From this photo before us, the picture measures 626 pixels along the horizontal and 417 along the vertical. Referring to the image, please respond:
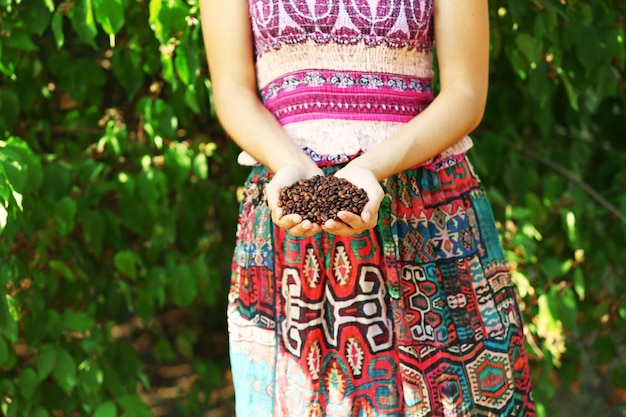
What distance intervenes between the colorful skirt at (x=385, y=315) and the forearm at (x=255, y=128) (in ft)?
0.24

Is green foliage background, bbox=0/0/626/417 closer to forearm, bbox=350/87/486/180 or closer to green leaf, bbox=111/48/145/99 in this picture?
green leaf, bbox=111/48/145/99

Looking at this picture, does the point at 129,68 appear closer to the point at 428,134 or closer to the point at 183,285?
the point at 183,285

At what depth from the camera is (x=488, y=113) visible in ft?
7.43

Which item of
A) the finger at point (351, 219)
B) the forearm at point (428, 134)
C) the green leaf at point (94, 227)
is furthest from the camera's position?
the green leaf at point (94, 227)

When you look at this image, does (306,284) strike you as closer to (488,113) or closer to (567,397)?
(488,113)

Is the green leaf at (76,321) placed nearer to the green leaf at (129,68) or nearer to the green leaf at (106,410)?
the green leaf at (106,410)

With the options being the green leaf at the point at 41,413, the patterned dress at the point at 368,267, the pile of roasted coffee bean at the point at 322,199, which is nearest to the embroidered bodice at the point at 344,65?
the patterned dress at the point at 368,267

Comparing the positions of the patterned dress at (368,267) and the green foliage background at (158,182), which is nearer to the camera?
the patterned dress at (368,267)

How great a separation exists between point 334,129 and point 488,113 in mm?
1059

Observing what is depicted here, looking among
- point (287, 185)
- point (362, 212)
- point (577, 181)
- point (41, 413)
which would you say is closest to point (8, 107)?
point (41, 413)

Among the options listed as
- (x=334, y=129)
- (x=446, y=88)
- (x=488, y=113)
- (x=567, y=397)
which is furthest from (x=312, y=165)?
(x=567, y=397)

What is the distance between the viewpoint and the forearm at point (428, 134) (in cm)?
121

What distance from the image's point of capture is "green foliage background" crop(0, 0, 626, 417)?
5.95 feet

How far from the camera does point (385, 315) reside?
4.19 feet
